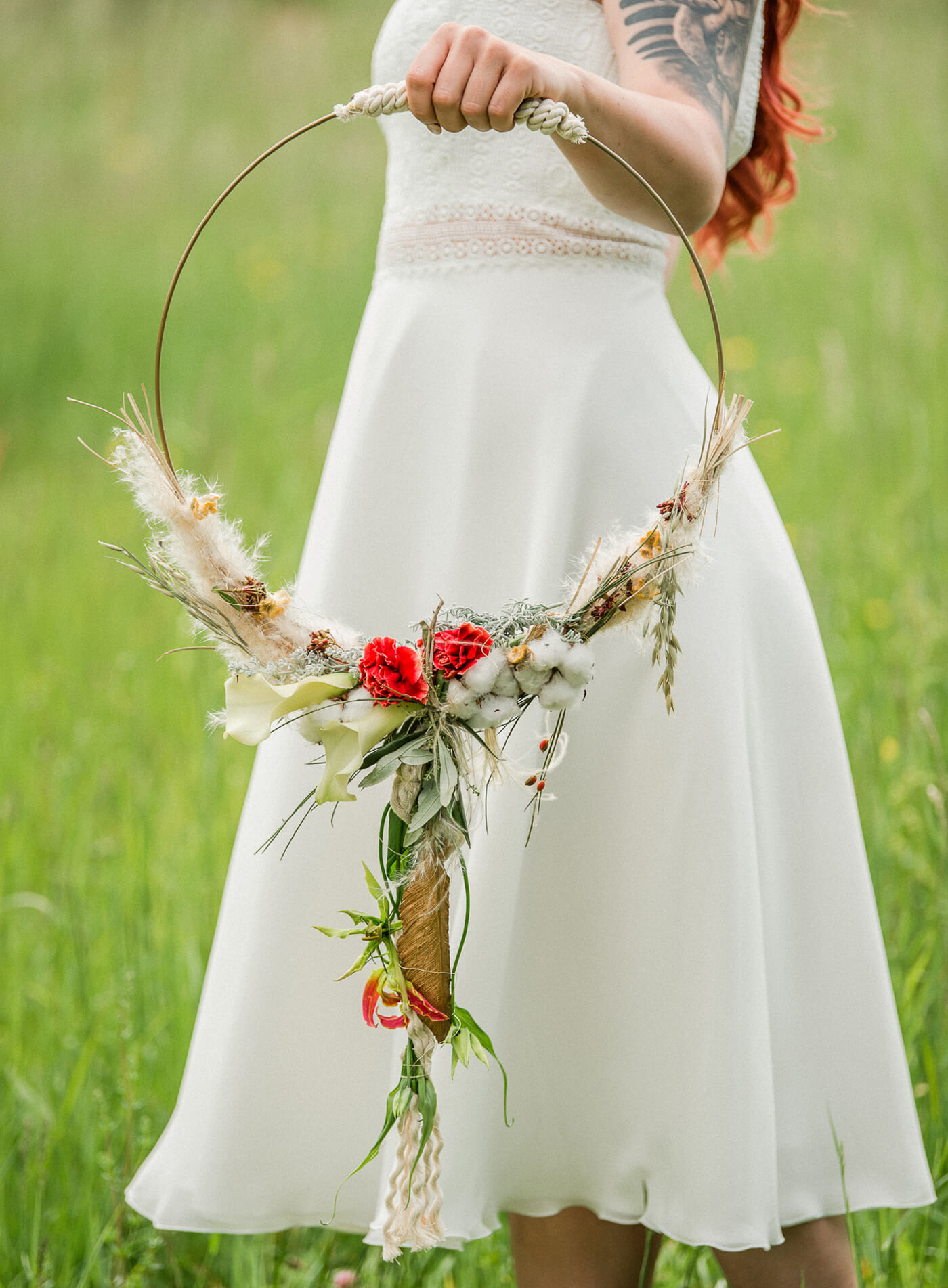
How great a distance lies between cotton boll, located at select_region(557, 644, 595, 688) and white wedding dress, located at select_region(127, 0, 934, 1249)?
0.81 feet

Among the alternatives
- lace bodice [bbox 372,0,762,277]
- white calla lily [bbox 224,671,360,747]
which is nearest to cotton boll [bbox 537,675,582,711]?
white calla lily [bbox 224,671,360,747]

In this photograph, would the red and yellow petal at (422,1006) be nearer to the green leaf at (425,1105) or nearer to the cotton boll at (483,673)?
the green leaf at (425,1105)

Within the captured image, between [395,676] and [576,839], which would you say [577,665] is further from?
[576,839]

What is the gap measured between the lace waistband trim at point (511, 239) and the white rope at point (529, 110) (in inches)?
8.4

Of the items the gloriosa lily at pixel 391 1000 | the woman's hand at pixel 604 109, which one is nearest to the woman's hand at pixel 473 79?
the woman's hand at pixel 604 109

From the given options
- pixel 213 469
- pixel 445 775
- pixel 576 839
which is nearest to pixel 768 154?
pixel 576 839

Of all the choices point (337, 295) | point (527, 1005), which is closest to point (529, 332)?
point (527, 1005)

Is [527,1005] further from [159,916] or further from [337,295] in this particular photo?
[337,295]

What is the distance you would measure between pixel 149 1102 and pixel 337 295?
11.6ft

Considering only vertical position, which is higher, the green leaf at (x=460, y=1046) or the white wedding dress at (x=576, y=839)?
the white wedding dress at (x=576, y=839)

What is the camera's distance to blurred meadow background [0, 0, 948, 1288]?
1.54 m

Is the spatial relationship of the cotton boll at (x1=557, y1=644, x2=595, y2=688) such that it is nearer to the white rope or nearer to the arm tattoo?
the white rope

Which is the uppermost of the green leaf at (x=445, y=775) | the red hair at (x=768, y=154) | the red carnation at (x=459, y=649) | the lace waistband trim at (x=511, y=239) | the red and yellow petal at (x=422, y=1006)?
the red hair at (x=768, y=154)

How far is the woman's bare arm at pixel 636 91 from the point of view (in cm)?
75
